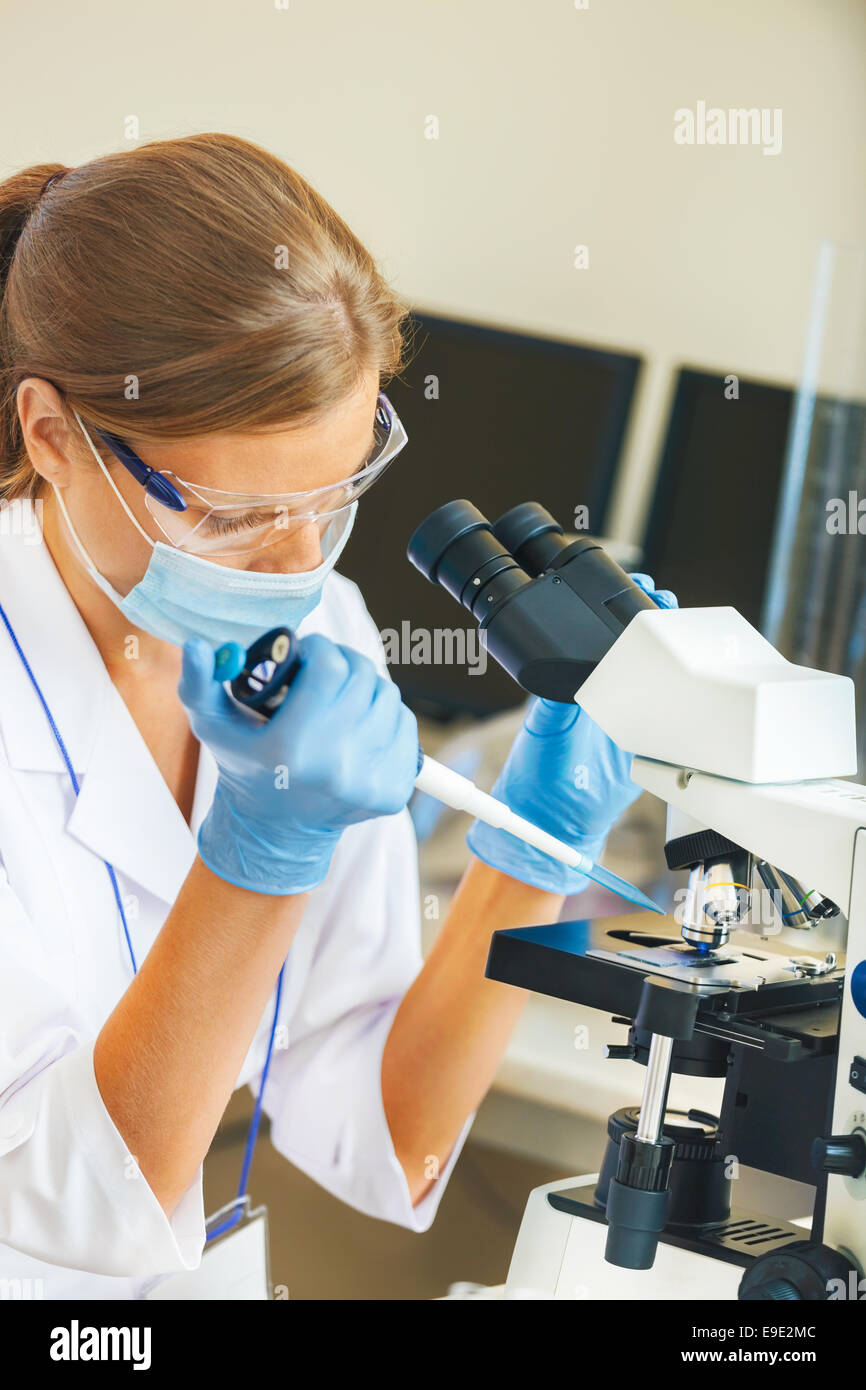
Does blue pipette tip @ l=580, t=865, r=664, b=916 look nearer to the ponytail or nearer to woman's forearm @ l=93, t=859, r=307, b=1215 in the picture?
woman's forearm @ l=93, t=859, r=307, b=1215

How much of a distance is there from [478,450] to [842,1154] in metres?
1.87

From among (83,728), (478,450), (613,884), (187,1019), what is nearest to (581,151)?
(478,450)

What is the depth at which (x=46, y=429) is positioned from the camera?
1.03 meters

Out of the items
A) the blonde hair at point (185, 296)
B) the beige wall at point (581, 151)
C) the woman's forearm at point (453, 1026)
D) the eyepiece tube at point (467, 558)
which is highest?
the beige wall at point (581, 151)

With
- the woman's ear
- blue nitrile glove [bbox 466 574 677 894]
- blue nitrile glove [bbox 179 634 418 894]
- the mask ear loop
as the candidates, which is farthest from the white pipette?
the woman's ear

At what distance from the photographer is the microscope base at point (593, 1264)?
784mm

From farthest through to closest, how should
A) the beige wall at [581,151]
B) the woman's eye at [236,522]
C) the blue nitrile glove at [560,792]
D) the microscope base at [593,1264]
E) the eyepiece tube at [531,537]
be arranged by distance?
the beige wall at [581,151] → the blue nitrile glove at [560,792] → the woman's eye at [236,522] → the eyepiece tube at [531,537] → the microscope base at [593,1264]

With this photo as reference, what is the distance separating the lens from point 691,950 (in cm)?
85

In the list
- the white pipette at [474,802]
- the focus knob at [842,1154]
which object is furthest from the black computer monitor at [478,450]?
the focus knob at [842,1154]

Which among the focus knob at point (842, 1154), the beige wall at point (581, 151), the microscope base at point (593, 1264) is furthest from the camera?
the beige wall at point (581, 151)

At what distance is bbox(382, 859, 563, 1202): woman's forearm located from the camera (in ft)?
3.72

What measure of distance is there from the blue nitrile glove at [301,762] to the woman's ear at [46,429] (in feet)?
1.23

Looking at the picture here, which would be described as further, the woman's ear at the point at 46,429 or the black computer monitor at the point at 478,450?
the black computer monitor at the point at 478,450

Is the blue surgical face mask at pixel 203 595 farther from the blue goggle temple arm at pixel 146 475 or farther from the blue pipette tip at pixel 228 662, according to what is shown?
the blue pipette tip at pixel 228 662
